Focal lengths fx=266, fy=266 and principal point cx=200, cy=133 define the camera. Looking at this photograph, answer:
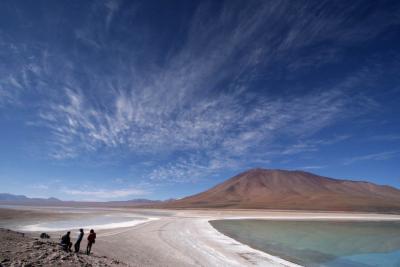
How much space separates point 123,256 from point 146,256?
1.55m

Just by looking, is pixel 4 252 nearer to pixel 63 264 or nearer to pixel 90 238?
pixel 63 264

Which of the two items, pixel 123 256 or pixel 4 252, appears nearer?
pixel 4 252

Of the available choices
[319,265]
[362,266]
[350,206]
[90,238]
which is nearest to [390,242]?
[362,266]

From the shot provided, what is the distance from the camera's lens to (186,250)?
19.5m

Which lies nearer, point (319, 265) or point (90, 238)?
point (90, 238)

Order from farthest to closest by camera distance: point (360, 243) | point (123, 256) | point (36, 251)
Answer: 1. point (360, 243)
2. point (123, 256)
3. point (36, 251)

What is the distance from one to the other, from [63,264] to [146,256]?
7404mm

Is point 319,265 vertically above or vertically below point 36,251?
below

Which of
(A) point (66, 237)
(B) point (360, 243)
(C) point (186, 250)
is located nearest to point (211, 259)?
(C) point (186, 250)

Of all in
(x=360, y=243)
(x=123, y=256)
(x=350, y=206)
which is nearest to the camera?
(x=123, y=256)

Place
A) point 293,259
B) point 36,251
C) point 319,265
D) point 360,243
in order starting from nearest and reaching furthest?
1. point 36,251
2. point 319,265
3. point 293,259
4. point 360,243

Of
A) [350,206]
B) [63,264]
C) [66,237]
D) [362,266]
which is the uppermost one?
[350,206]

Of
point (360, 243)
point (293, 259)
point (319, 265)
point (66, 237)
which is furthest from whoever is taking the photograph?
point (360, 243)

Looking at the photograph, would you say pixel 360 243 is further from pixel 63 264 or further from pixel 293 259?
pixel 63 264
